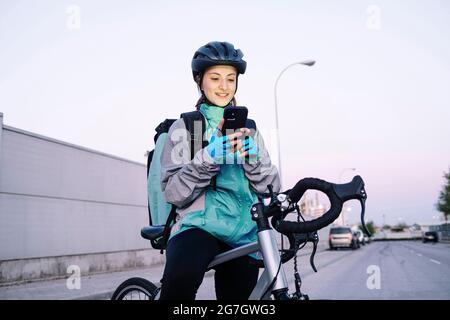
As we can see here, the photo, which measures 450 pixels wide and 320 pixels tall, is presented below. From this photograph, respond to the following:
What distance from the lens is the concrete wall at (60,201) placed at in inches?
446

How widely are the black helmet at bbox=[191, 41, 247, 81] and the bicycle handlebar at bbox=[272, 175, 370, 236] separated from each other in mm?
905

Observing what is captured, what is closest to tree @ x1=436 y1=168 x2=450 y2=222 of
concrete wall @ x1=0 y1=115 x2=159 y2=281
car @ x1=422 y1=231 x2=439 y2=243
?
car @ x1=422 y1=231 x2=439 y2=243

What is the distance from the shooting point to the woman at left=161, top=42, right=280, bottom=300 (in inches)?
A: 74.6

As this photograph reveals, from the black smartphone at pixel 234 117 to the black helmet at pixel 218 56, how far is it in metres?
0.42

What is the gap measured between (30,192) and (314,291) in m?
7.67

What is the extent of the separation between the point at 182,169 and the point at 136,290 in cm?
134

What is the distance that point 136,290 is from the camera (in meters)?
2.97

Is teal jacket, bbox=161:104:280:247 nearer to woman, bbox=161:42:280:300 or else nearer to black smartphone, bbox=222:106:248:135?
woman, bbox=161:42:280:300

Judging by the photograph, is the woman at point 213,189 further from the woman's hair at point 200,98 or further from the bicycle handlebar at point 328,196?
the bicycle handlebar at point 328,196

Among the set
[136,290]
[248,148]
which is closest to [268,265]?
[248,148]

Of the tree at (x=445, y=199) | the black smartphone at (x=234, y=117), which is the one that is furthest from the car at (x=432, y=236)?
the black smartphone at (x=234, y=117)

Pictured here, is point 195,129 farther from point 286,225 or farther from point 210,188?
point 286,225

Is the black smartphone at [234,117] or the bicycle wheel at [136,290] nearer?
the black smartphone at [234,117]
